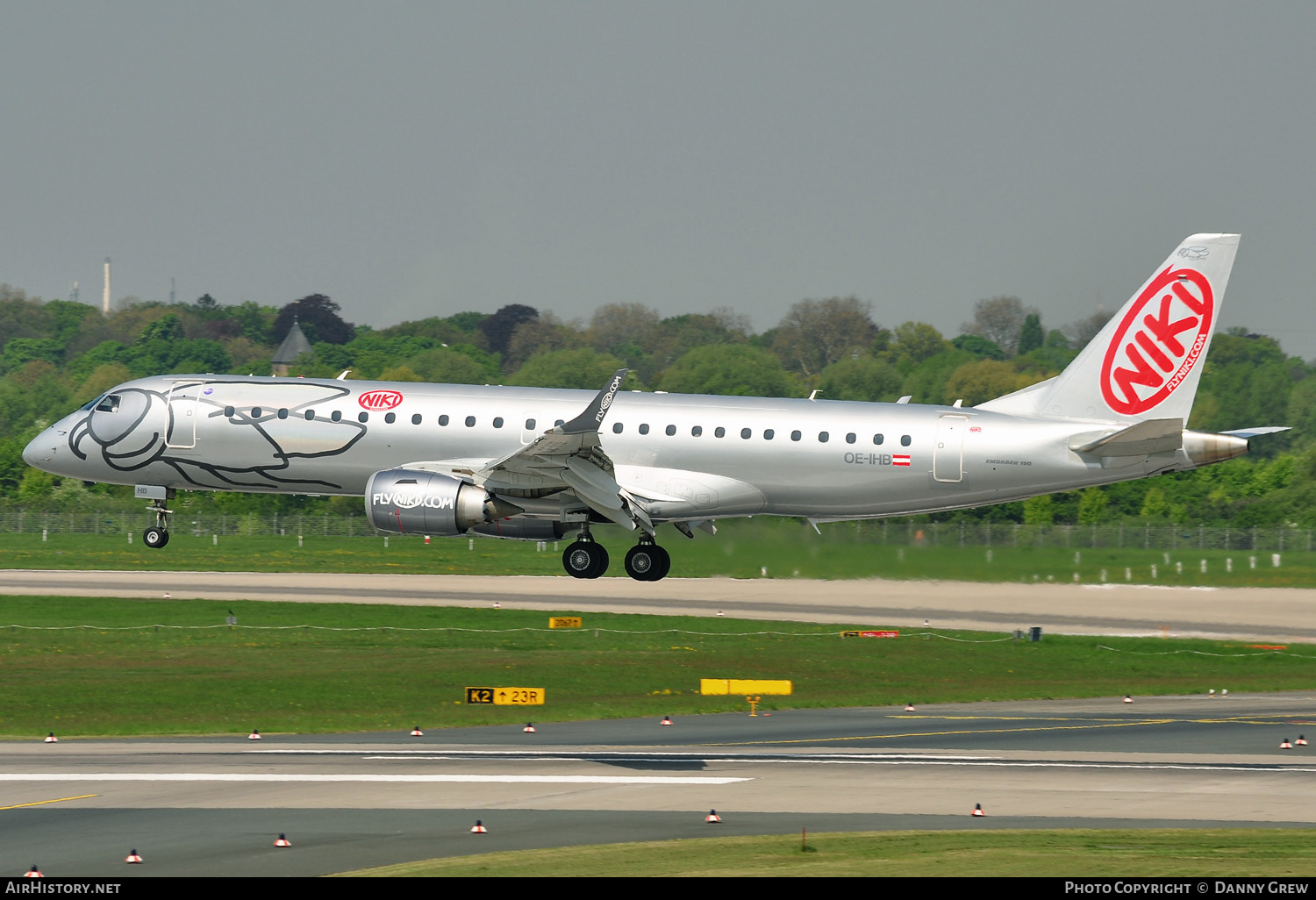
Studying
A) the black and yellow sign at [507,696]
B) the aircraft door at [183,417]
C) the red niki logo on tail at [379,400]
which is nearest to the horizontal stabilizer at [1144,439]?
the black and yellow sign at [507,696]

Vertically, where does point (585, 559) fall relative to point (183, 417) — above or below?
below

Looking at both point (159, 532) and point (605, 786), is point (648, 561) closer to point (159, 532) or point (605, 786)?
point (159, 532)

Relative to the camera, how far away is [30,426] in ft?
426

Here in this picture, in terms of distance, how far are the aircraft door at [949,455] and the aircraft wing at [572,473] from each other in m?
8.09

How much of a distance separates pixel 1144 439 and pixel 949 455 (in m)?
5.11

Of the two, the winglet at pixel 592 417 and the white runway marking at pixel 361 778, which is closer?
the white runway marking at pixel 361 778

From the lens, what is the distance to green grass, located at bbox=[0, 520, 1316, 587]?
5128 cm

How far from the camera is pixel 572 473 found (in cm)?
4297

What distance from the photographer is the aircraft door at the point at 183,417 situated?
46.2 m

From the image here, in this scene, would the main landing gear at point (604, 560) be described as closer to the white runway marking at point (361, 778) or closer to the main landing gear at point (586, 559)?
the main landing gear at point (586, 559)

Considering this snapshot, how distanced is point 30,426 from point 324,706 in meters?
94.6

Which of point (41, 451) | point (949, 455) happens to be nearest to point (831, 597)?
point (949, 455)

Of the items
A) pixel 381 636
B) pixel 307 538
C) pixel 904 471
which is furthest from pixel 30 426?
pixel 904 471
